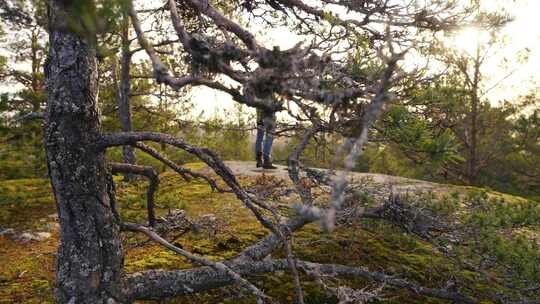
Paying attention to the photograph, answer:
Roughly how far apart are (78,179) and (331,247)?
3285 mm

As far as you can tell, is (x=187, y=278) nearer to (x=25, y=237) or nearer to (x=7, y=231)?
(x=25, y=237)

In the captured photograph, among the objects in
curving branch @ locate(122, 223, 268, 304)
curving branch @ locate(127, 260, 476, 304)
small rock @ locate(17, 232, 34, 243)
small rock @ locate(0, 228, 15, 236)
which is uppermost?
curving branch @ locate(122, 223, 268, 304)

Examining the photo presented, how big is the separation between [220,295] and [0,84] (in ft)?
39.8

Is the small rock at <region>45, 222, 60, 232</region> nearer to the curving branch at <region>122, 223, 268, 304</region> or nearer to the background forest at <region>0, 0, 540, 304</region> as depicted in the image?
the background forest at <region>0, 0, 540, 304</region>

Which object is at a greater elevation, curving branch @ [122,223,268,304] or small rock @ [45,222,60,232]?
curving branch @ [122,223,268,304]

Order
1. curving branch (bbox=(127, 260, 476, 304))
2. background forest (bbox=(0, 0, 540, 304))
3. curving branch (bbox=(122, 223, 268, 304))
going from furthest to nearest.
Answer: curving branch (bbox=(127, 260, 476, 304)), curving branch (bbox=(122, 223, 268, 304)), background forest (bbox=(0, 0, 540, 304))

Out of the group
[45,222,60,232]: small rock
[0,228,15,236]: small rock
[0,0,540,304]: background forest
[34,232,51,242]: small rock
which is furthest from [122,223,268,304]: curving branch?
[0,228,15,236]: small rock

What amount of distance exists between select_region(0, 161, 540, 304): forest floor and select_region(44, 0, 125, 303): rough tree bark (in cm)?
79

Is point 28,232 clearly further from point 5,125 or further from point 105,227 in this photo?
point 105,227

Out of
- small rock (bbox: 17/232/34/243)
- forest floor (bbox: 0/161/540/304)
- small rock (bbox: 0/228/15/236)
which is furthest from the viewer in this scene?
small rock (bbox: 0/228/15/236)

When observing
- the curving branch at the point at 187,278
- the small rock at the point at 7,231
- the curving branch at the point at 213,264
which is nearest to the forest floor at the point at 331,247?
the small rock at the point at 7,231

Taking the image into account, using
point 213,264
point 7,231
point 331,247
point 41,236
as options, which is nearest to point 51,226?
point 41,236

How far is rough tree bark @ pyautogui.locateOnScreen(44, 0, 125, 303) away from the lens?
263 cm

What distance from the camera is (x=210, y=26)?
4.20 meters
